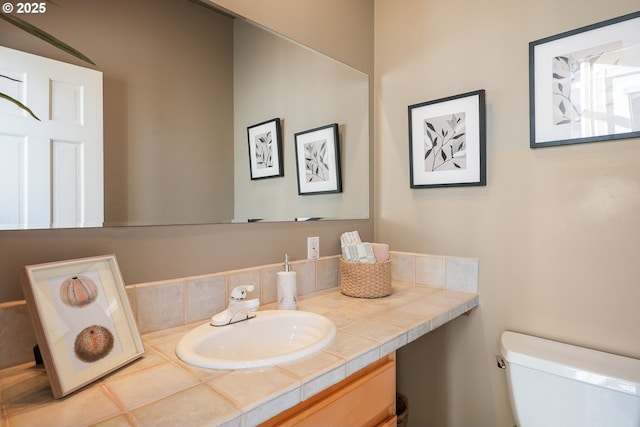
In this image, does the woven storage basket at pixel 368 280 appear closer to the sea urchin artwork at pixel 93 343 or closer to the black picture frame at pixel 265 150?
the black picture frame at pixel 265 150

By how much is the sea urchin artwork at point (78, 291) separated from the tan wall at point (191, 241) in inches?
4.5

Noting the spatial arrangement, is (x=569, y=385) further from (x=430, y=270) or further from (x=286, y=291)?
(x=286, y=291)

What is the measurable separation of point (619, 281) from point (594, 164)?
40 centimetres

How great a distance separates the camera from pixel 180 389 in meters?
0.69

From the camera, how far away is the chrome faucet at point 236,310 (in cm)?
102

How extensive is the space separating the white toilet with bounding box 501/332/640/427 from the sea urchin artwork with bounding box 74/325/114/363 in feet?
4.04

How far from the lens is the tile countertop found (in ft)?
1.99

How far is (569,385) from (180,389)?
3.79 feet

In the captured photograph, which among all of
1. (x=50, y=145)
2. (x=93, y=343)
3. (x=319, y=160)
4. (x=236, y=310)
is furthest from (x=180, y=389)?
(x=319, y=160)

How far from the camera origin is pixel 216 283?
114 centimetres

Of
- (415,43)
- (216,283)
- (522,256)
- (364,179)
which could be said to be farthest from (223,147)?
(522,256)

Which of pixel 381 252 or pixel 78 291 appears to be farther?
pixel 381 252

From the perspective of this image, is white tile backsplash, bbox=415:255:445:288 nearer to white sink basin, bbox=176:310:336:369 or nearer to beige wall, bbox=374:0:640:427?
beige wall, bbox=374:0:640:427

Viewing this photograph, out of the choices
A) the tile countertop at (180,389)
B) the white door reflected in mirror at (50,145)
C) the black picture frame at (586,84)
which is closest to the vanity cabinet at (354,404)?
the tile countertop at (180,389)
